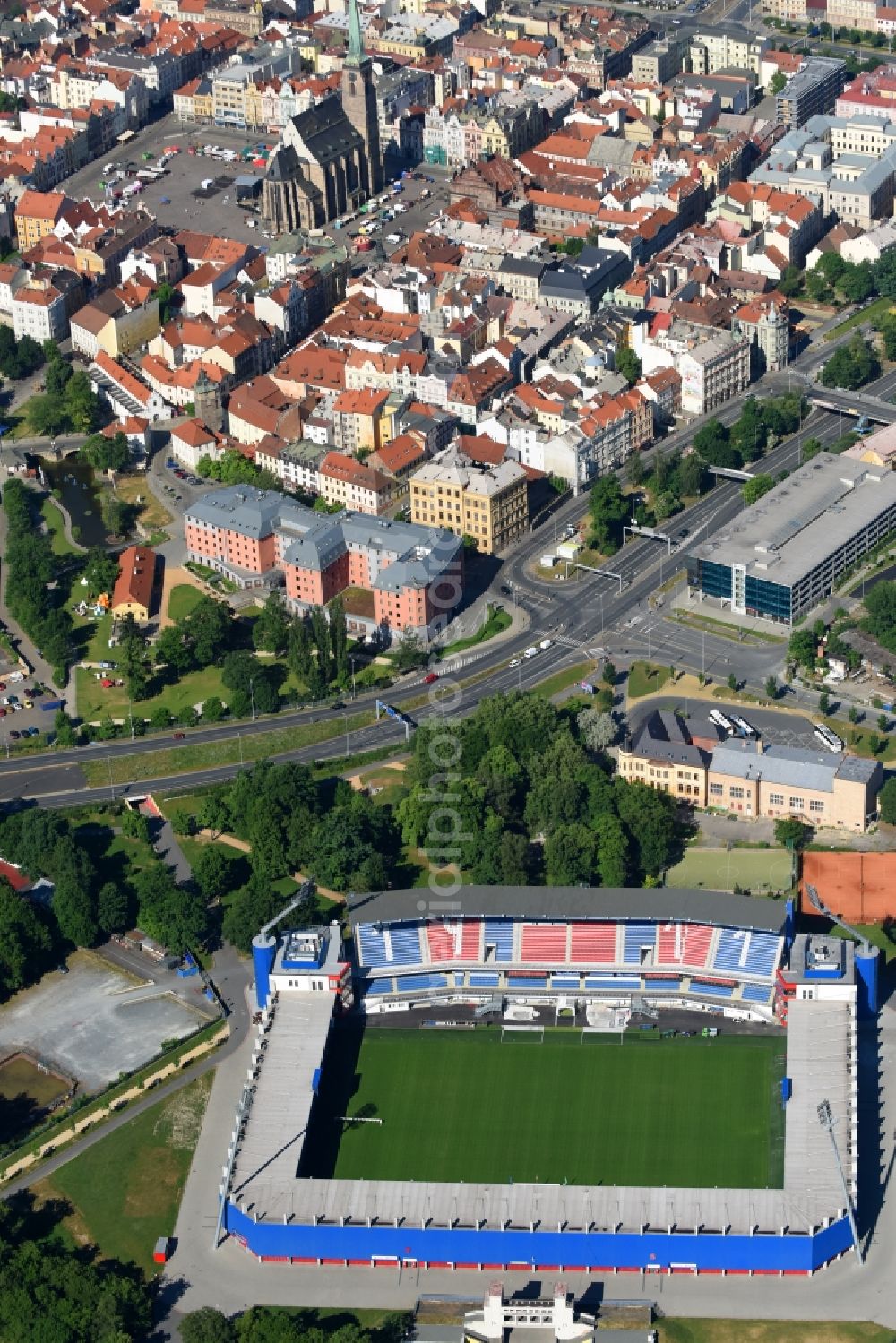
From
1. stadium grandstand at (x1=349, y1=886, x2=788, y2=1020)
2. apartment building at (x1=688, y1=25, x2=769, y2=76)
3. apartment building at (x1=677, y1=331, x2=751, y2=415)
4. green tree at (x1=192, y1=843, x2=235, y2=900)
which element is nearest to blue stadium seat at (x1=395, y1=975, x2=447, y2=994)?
stadium grandstand at (x1=349, y1=886, x2=788, y2=1020)

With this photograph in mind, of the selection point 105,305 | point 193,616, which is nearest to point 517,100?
point 105,305

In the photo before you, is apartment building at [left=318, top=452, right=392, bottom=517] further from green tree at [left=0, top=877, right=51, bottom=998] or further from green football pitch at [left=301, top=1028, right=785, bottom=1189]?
green football pitch at [left=301, top=1028, right=785, bottom=1189]

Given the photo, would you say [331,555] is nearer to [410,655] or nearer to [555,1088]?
[410,655]

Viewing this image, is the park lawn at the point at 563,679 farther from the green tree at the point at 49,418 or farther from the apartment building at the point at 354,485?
the green tree at the point at 49,418

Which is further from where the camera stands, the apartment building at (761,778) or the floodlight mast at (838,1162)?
the apartment building at (761,778)

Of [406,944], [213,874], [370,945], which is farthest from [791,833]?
[213,874]

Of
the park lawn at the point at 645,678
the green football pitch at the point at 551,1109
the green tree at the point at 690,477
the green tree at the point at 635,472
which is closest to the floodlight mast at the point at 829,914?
the green football pitch at the point at 551,1109
